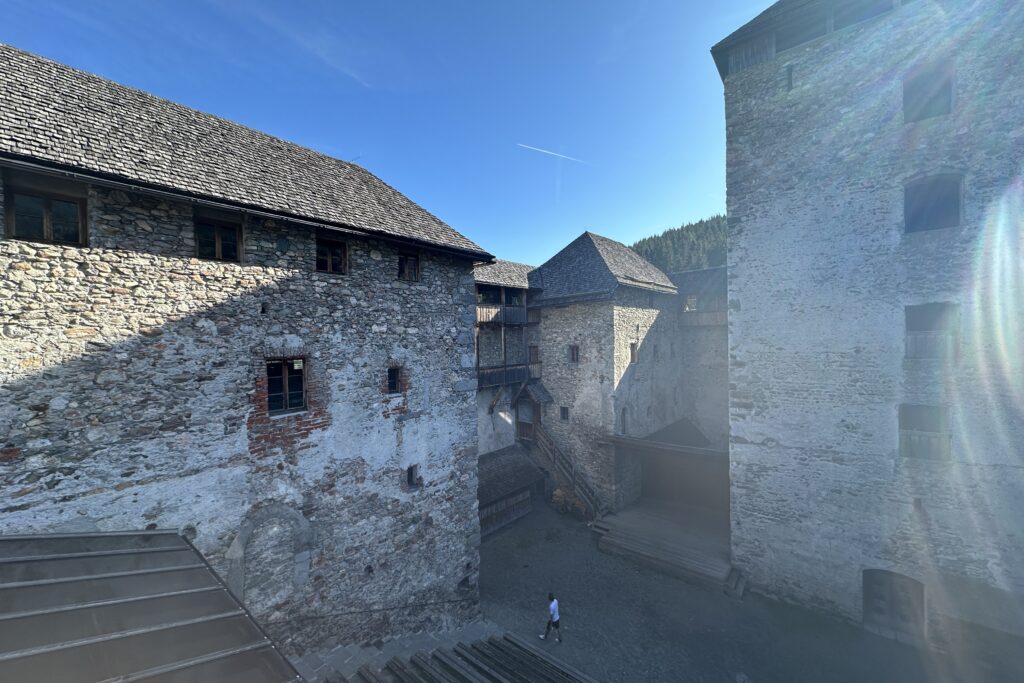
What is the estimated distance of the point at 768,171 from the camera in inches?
449

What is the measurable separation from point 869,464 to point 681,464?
29.0 ft

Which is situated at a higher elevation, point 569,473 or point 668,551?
point 569,473

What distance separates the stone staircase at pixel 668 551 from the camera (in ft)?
40.4

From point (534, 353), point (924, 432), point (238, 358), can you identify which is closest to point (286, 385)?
point (238, 358)

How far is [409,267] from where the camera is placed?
9578 mm

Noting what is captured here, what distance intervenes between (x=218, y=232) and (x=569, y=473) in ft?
52.4

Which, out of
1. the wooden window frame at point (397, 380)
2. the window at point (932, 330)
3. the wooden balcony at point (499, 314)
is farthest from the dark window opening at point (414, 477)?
the window at point (932, 330)

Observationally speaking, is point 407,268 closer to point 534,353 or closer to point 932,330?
point 534,353

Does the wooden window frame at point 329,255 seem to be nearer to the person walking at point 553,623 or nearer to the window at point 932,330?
the person walking at point 553,623

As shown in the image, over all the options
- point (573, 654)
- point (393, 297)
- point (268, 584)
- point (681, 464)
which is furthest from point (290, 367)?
point (681, 464)

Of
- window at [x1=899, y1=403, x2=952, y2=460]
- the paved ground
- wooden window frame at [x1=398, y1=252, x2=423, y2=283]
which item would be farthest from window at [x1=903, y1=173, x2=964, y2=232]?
wooden window frame at [x1=398, y1=252, x2=423, y2=283]

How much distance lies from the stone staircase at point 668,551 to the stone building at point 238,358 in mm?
6710

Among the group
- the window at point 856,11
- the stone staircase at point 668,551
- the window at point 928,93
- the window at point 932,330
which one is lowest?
the stone staircase at point 668,551

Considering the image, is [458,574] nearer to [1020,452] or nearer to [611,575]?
A: [611,575]
